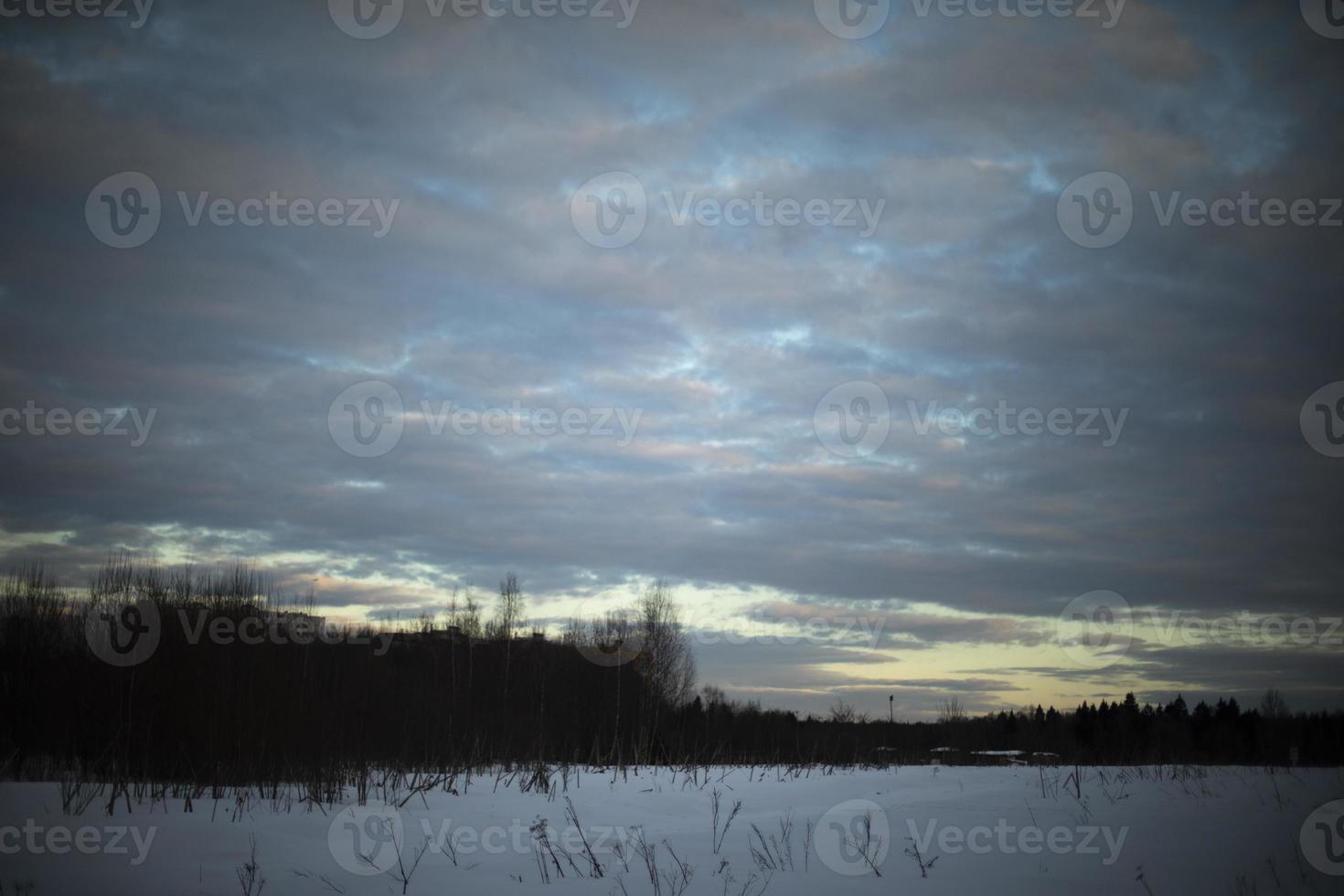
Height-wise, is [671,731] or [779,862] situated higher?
[779,862]

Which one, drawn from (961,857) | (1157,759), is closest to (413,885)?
(961,857)

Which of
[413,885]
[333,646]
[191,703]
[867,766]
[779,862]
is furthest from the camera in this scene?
[867,766]

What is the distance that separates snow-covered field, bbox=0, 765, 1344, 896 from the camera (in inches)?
300

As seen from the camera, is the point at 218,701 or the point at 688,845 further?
the point at 218,701

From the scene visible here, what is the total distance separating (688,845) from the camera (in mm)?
9883

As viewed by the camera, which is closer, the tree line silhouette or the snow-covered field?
the snow-covered field

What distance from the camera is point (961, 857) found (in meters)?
8.73

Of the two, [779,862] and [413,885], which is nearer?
[413,885]

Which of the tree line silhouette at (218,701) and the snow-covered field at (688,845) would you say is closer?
the snow-covered field at (688,845)

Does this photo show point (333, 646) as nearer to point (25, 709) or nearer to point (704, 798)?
point (25, 709)

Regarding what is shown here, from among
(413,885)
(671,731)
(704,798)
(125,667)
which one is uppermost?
(125,667)

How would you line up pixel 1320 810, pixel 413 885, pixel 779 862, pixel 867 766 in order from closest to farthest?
pixel 413 885 < pixel 779 862 < pixel 1320 810 < pixel 867 766

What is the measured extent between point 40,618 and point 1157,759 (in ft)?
92.5

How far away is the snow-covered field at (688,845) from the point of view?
7625 mm
